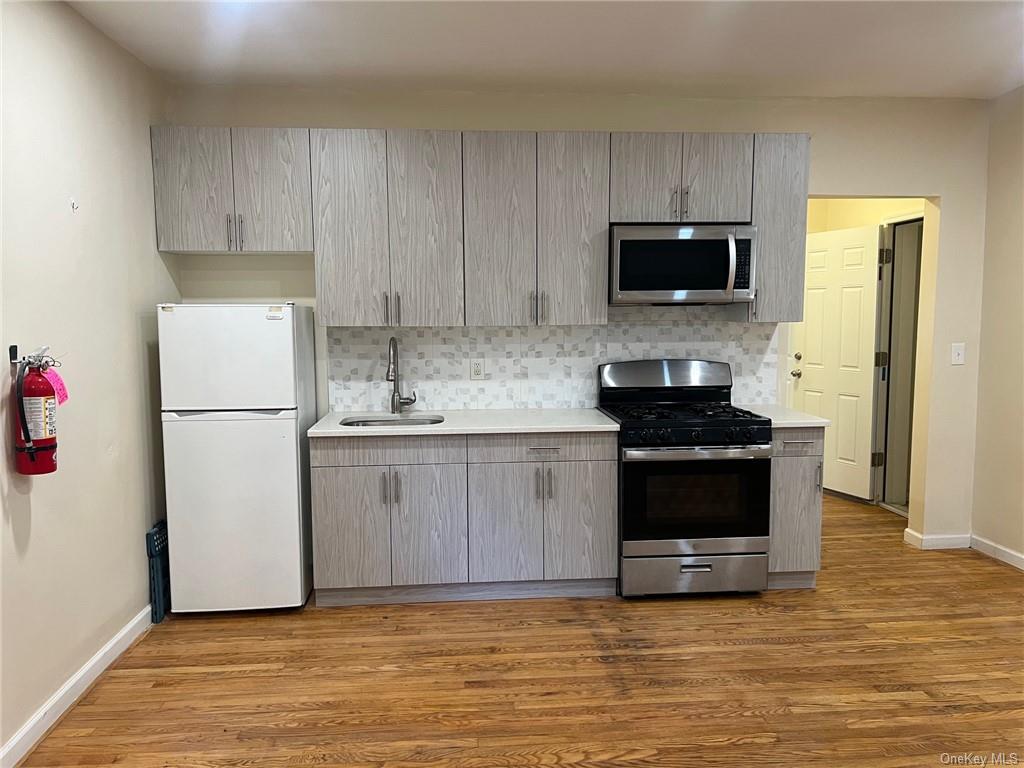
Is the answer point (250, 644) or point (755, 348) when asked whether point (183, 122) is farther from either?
point (755, 348)

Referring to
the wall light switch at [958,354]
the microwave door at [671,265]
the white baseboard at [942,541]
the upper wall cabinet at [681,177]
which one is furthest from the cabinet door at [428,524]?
the wall light switch at [958,354]

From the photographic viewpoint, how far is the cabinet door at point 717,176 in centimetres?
341

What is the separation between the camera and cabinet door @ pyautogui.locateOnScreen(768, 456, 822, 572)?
3352 millimetres

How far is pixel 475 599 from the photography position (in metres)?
3.37

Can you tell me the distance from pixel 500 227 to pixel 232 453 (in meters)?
1.67

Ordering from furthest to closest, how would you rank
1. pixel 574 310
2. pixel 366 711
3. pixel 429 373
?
pixel 429 373 < pixel 574 310 < pixel 366 711

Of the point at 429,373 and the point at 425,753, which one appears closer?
the point at 425,753

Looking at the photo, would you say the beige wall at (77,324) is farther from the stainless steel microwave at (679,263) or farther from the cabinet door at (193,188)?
the stainless steel microwave at (679,263)

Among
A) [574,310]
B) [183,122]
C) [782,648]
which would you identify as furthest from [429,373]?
[782,648]

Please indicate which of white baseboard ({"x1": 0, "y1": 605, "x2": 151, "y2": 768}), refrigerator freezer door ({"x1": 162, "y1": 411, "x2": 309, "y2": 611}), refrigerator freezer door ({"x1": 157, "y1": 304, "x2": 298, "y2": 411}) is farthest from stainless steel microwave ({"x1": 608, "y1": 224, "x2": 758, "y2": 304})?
white baseboard ({"x1": 0, "y1": 605, "x2": 151, "y2": 768})

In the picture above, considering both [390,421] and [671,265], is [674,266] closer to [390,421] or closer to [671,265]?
[671,265]

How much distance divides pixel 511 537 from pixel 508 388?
0.88 m

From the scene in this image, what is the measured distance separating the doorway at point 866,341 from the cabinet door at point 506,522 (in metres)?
Result: 2.25

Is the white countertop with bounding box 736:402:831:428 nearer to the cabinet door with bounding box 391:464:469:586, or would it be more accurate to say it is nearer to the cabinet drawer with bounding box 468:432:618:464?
the cabinet drawer with bounding box 468:432:618:464
